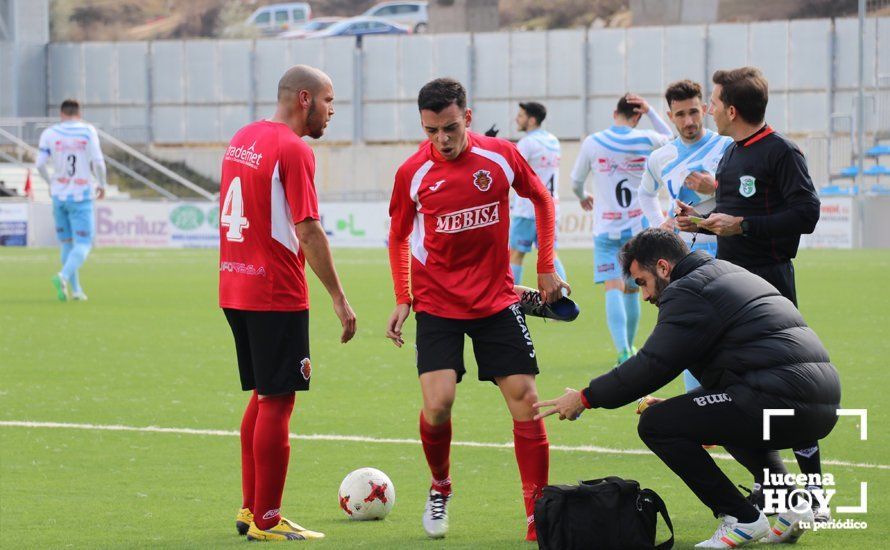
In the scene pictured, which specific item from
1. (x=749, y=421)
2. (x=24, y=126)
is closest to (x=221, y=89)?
(x=24, y=126)

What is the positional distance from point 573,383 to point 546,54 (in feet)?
128

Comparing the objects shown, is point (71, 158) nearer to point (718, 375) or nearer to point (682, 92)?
point (682, 92)

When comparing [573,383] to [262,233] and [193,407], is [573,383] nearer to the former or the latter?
[193,407]

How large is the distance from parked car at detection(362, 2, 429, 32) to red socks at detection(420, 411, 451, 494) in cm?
5836

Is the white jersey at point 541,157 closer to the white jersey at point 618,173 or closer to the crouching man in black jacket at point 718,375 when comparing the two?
the white jersey at point 618,173

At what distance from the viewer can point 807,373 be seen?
5621 mm

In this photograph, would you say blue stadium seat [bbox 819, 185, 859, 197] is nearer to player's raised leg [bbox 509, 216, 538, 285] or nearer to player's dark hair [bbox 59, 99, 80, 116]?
player's raised leg [bbox 509, 216, 538, 285]

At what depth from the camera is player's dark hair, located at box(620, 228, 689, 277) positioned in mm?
5805

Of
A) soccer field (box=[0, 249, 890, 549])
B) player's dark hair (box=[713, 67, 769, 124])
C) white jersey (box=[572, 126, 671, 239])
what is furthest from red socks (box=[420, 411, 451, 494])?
white jersey (box=[572, 126, 671, 239])

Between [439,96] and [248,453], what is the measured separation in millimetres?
1920

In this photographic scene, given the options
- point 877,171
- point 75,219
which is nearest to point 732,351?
point 75,219

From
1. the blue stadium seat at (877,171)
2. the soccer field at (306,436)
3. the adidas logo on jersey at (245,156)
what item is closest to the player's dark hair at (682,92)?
the soccer field at (306,436)

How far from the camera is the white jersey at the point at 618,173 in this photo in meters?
12.6

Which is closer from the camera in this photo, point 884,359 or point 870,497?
point 870,497
